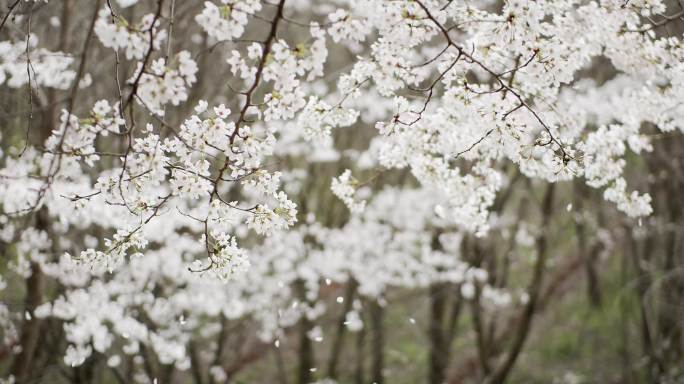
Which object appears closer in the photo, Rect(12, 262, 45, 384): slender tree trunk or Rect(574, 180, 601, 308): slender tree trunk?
Rect(12, 262, 45, 384): slender tree trunk

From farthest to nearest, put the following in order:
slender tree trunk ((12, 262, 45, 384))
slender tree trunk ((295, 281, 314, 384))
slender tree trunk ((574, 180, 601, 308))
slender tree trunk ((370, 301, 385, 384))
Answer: slender tree trunk ((574, 180, 601, 308)) → slender tree trunk ((295, 281, 314, 384)) → slender tree trunk ((370, 301, 385, 384)) → slender tree trunk ((12, 262, 45, 384))

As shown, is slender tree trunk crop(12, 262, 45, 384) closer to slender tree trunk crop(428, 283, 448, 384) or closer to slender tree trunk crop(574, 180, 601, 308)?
slender tree trunk crop(428, 283, 448, 384)

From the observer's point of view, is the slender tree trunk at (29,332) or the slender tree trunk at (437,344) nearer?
the slender tree trunk at (29,332)

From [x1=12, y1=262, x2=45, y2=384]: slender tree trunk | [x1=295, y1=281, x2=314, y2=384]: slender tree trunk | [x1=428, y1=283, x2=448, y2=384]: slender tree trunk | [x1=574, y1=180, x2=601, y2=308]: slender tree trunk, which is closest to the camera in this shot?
[x1=12, y1=262, x2=45, y2=384]: slender tree trunk

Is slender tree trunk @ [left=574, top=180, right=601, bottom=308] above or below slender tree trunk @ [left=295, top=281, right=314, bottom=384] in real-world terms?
above

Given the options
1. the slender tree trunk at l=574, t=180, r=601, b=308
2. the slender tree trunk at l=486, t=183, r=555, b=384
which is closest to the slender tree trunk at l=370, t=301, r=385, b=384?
the slender tree trunk at l=486, t=183, r=555, b=384

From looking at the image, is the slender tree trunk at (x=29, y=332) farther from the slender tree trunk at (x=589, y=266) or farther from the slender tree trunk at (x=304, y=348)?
the slender tree trunk at (x=589, y=266)

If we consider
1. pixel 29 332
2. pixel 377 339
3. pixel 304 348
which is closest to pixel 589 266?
pixel 377 339

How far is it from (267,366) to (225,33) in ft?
26.4

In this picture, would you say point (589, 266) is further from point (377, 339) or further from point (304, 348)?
point (304, 348)

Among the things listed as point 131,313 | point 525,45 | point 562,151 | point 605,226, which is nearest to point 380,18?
point 525,45

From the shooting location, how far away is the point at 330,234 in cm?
788

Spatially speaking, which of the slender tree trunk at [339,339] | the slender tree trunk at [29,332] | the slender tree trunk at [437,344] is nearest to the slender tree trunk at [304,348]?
the slender tree trunk at [339,339]

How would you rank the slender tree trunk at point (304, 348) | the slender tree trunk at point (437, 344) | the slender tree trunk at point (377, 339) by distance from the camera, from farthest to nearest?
the slender tree trunk at point (304, 348)
the slender tree trunk at point (377, 339)
the slender tree trunk at point (437, 344)
